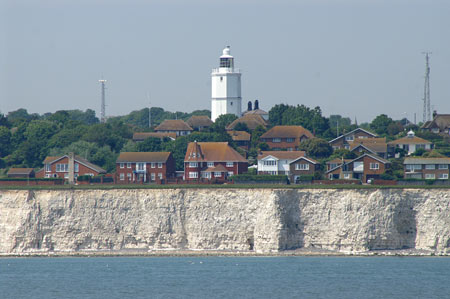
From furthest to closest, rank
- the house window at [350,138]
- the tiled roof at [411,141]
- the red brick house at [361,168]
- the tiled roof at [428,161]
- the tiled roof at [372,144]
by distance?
the house window at [350,138], the tiled roof at [411,141], the tiled roof at [372,144], the red brick house at [361,168], the tiled roof at [428,161]

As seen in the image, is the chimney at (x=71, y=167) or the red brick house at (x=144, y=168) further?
the red brick house at (x=144, y=168)

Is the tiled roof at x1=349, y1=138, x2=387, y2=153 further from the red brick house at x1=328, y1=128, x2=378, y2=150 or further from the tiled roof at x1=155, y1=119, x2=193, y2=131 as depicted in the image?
the tiled roof at x1=155, y1=119, x2=193, y2=131

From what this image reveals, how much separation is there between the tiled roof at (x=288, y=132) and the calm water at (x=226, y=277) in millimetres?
33978

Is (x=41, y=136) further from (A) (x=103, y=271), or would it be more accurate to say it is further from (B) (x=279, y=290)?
(B) (x=279, y=290)

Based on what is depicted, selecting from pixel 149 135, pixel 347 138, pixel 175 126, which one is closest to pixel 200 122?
pixel 175 126

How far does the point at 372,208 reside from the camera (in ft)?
242

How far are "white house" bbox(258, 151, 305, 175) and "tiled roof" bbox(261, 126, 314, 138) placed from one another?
11875mm

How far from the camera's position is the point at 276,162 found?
9262 cm

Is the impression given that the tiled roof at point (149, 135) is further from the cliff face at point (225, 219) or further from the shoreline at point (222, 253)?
the shoreline at point (222, 253)

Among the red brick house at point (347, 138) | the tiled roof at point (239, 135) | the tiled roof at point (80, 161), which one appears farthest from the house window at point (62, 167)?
the red brick house at point (347, 138)

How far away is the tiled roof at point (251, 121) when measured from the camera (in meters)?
115

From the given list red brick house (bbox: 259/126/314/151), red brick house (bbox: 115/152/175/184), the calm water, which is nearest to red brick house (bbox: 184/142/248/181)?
red brick house (bbox: 115/152/175/184)

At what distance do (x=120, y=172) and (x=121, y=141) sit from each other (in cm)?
1500

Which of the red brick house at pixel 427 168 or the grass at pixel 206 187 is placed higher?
the red brick house at pixel 427 168
